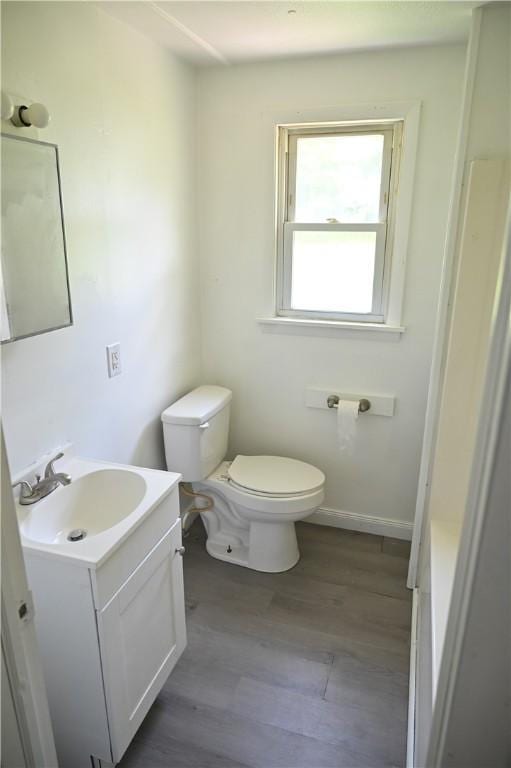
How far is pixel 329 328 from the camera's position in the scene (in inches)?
99.7

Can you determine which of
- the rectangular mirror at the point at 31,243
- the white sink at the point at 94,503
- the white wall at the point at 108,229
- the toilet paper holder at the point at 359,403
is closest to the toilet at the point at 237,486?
the white wall at the point at 108,229

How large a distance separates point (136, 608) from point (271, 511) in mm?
923

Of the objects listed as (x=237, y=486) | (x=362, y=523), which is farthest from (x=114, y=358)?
(x=362, y=523)

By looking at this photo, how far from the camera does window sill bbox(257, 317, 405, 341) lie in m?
2.43

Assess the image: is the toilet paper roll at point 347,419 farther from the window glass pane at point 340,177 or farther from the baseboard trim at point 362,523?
the window glass pane at point 340,177

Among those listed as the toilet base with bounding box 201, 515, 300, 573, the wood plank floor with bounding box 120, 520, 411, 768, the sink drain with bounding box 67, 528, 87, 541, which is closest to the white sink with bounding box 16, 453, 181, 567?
the sink drain with bounding box 67, 528, 87, 541

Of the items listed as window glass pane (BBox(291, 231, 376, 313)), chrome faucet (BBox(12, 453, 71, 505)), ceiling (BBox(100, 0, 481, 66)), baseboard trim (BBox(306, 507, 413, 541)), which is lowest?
baseboard trim (BBox(306, 507, 413, 541))

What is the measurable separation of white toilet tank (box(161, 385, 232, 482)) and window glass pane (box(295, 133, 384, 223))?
1.07 metres

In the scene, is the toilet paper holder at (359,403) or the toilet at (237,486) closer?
the toilet at (237,486)

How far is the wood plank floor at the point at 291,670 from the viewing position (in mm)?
1623

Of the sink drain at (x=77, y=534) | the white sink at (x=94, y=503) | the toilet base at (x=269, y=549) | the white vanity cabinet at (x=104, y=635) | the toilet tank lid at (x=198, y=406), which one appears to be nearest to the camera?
the white vanity cabinet at (x=104, y=635)

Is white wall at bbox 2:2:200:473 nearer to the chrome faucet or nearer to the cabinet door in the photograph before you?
the chrome faucet

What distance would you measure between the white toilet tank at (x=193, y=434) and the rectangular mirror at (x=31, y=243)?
2.72 ft

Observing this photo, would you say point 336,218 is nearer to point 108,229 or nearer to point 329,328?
point 329,328
